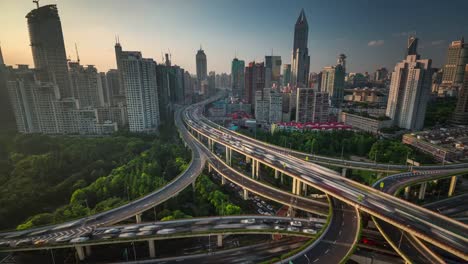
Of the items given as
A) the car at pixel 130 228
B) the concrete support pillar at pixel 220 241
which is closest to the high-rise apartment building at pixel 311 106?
the concrete support pillar at pixel 220 241

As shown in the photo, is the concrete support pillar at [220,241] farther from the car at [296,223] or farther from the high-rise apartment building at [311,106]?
the high-rise apartment building at [311,106]

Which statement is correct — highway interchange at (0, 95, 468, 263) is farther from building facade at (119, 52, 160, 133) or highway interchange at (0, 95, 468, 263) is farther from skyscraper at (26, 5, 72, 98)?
skyscraper at (26, 5, 72, 98)

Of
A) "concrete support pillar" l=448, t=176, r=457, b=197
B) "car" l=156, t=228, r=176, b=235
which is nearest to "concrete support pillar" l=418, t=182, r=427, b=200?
"concrete support pillar" l=448, t=176, r=457, b=197

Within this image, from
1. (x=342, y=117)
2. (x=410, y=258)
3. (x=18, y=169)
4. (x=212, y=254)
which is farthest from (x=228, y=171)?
(x=342, y=117)

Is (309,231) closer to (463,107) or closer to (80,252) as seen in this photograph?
(80,252)

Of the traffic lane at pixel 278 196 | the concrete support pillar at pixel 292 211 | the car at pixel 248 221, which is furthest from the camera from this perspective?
the concrete support pillar at pixel 292 211

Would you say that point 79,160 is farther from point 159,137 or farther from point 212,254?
point 212,254
